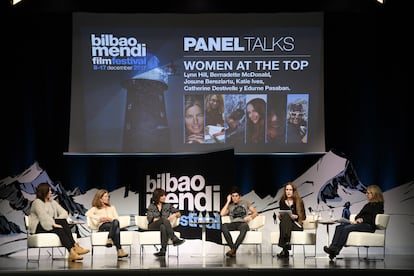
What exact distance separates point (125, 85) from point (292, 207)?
9.57 ft

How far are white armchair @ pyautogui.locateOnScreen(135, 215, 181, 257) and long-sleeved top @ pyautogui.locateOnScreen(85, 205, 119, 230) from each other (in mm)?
402

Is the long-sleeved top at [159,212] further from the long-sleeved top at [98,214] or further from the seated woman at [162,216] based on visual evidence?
the long-sleeved top at [98,214]

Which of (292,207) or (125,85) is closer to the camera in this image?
(292,207)

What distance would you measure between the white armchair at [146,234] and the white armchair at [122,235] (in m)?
0.13

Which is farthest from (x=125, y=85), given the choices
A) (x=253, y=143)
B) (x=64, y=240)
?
(x=64, y=240)

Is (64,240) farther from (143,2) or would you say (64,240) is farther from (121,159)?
(143,2)

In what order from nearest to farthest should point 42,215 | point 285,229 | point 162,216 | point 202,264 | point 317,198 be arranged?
1. point 202,264
2. point 42,215
3. point 285,229
4. point 162,216
5. point 317,198

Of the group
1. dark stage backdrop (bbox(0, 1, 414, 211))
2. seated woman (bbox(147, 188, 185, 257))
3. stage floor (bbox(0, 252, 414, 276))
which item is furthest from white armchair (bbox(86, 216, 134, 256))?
dark stage backdrop (bbox(0, 1, 414, 211))

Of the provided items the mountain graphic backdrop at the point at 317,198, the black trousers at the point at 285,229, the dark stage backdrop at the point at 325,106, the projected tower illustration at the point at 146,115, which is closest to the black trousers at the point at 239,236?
the black trousers at the point at 285,229

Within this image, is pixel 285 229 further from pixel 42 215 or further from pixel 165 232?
pixel 42 215

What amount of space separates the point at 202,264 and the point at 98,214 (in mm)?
1777

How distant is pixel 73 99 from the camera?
945 centimetres

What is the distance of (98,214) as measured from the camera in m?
8.47

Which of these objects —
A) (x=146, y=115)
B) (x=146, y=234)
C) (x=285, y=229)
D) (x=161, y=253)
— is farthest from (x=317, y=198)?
(x=146, y=115)
